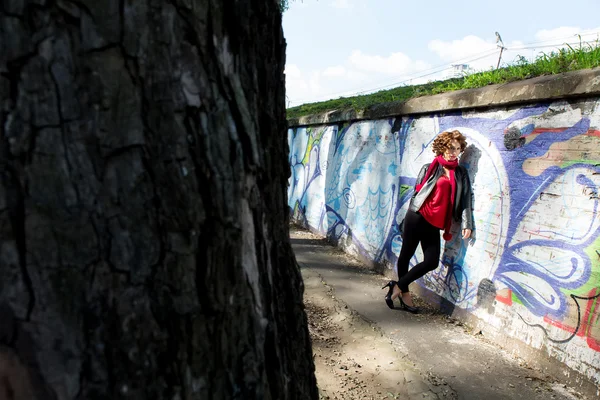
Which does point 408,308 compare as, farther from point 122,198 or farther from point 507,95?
point 122,198

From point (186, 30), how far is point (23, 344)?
2.02 ft

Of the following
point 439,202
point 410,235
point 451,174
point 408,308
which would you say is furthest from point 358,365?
point 451,174

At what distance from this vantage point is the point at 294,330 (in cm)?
109

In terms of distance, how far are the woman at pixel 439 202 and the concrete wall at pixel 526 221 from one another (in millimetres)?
131

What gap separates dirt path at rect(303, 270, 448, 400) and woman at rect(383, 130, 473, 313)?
795mm

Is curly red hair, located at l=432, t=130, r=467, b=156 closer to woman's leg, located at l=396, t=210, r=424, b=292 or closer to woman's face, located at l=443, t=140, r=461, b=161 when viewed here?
woman's face, located at l=443, t=140, r=461, b=161

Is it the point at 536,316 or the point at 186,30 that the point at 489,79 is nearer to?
the point at 536,316

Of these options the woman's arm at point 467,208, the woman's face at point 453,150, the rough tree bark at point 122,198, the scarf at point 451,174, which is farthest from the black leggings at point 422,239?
the rough tree bark at point 122,198

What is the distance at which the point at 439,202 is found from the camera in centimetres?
406

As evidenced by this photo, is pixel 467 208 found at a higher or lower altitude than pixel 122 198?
lower

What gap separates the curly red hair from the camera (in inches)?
161

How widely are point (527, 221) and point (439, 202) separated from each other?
792 millimetres

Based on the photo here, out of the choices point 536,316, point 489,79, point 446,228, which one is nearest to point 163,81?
point 536,316

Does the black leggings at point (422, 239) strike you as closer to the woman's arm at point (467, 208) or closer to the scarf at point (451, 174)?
the scarf at point (451, 174)
